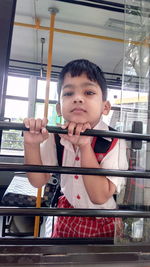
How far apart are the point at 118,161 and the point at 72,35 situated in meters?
2.47

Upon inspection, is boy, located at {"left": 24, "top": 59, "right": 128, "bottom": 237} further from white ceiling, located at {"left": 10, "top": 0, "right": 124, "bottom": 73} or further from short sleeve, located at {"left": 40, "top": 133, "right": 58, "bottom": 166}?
white ceiling, located at {"left": 10, "top": 0, "right": 124, "bottom": 73}

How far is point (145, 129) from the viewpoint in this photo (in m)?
0.67

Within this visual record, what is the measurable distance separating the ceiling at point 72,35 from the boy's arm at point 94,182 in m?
1.67

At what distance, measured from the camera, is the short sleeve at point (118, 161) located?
702 mm

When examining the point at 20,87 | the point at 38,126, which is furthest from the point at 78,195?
the point at 20,87

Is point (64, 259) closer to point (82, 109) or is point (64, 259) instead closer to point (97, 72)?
point (82, 109)

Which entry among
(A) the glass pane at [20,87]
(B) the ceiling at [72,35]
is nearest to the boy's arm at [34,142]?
(B) the ceiling at [72,35]

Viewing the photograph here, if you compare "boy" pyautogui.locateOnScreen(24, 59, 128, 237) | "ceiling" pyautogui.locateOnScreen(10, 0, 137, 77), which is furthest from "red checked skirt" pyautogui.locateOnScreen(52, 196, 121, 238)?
"ceiling" pyautogui.locateOnScreen(10, 0, 137, 77)

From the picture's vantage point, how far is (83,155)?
681 mm

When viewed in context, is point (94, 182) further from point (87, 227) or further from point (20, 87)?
point (20, 87)

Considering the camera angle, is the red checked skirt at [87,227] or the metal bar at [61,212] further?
the red checked skirt at [87,227]

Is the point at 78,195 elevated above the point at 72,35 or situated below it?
below

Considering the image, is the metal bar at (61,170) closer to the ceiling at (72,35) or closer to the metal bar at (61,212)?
the metal bar at (61,212)

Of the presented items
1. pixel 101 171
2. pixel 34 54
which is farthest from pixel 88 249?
pixel 34 54
